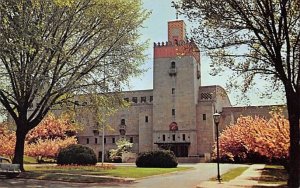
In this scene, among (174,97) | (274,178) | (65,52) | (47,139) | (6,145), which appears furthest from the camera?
(174,97)

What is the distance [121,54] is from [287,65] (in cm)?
1279

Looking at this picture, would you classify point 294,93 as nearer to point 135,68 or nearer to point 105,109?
point 135,68

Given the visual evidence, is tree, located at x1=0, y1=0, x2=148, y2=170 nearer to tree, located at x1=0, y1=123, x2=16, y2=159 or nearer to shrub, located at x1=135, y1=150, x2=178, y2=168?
shrub, located at x1=135, y1=150, x2=178, y2=168

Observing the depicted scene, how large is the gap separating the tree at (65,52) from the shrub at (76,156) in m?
8.81

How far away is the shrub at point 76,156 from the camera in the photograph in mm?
36906

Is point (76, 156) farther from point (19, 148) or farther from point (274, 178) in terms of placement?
point (274, 178)

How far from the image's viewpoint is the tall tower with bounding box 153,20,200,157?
79125 millimetres

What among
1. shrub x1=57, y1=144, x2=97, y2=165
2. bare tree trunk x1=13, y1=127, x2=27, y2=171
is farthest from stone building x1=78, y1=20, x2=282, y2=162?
bare tree trunk x1=13, y1=127, x2=27, y2=171

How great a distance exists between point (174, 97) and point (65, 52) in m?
55.7

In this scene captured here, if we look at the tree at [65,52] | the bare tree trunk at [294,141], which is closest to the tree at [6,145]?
the tree at [65,52]

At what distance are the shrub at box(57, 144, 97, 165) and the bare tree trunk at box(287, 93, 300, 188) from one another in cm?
2299

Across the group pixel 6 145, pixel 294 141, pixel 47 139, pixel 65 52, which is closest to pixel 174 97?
pixel 47 139

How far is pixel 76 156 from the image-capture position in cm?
3691

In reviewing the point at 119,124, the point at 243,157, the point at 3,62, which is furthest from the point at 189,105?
the point at 3,62
